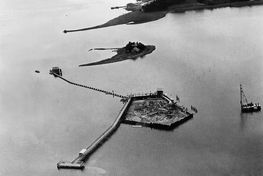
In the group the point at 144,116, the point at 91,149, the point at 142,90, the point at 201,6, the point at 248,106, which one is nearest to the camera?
the point at 91,149

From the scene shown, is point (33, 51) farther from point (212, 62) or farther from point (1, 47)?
point (212, 62)

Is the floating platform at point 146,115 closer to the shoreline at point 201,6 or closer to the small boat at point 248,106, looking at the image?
the small boat at point 248,106

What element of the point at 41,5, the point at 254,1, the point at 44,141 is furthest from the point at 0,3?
the point at 44,141

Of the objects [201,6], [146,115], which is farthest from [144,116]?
[201,6]

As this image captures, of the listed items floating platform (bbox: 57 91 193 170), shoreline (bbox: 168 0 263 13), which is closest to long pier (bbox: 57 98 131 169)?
floating platform (bbox: 57 91 193 170)

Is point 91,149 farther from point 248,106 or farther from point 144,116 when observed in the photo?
point 248,106

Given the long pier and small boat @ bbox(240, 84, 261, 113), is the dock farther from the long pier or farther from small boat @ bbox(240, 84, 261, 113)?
small boat @ bbox(240, 84, 261, 113)

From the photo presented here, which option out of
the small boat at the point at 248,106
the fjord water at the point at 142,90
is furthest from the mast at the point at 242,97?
the fjord water at the point at 142,90
